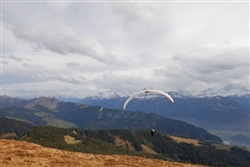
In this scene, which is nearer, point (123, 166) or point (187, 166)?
point (123, 166)

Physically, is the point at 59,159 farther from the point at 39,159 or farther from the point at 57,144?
the point at 57,144

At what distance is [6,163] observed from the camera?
41.3 m

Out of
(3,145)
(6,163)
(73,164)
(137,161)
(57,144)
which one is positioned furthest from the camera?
(57,144)

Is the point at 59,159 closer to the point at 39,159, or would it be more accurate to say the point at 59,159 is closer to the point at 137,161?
the point at 39,159

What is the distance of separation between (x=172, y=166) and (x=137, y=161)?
7091 mm

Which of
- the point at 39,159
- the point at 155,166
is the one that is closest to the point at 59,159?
the point at 39,159

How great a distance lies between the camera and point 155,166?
47938 millimetres

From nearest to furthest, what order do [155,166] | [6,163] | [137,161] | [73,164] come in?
[6,163], [73,164], [155,166], [137,161]

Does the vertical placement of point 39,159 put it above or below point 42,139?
above

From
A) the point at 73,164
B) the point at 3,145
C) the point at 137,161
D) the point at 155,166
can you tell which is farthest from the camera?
the point at 3,145

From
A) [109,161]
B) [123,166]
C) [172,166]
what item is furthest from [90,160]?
[172,166]

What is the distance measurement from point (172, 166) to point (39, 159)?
943 inches

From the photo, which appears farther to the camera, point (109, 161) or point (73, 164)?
point (109, 161)

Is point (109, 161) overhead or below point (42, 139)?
overhead
